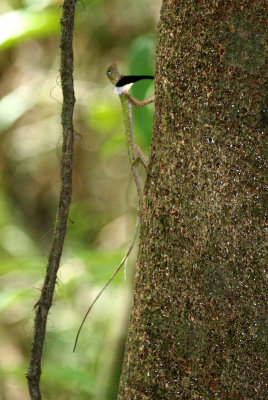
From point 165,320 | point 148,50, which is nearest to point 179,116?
point 165,320

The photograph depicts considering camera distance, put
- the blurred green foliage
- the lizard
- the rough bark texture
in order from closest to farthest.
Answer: the rough bark texture < the lizard < the blurred green foliage

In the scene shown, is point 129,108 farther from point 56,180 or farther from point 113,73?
point 56,180

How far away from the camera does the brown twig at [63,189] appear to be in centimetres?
74

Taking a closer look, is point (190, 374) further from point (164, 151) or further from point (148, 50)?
point (148, 50)

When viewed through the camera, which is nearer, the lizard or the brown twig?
the brown twig

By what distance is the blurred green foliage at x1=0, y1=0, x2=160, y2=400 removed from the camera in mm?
2016

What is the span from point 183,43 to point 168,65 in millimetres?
33

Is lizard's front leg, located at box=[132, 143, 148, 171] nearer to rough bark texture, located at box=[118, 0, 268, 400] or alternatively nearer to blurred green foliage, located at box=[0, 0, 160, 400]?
rough bark texture, located at box=[118, 0, 268, 400]

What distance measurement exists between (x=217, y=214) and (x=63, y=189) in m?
0.22

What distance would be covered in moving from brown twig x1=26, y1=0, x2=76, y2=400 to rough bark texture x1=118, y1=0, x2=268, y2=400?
0.48 feet

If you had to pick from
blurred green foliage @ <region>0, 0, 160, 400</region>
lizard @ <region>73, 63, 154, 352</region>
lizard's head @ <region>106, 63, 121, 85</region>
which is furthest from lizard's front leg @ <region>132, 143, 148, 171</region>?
blurred green foliage @ <region>0, 0, 160, 400</region>

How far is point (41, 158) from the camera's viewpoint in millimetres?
3277

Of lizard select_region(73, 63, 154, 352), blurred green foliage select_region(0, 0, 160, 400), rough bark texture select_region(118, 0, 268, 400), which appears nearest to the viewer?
rough bark texture select_region(118, 0, 268, 400)

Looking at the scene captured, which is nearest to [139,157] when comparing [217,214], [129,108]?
[129,108]
